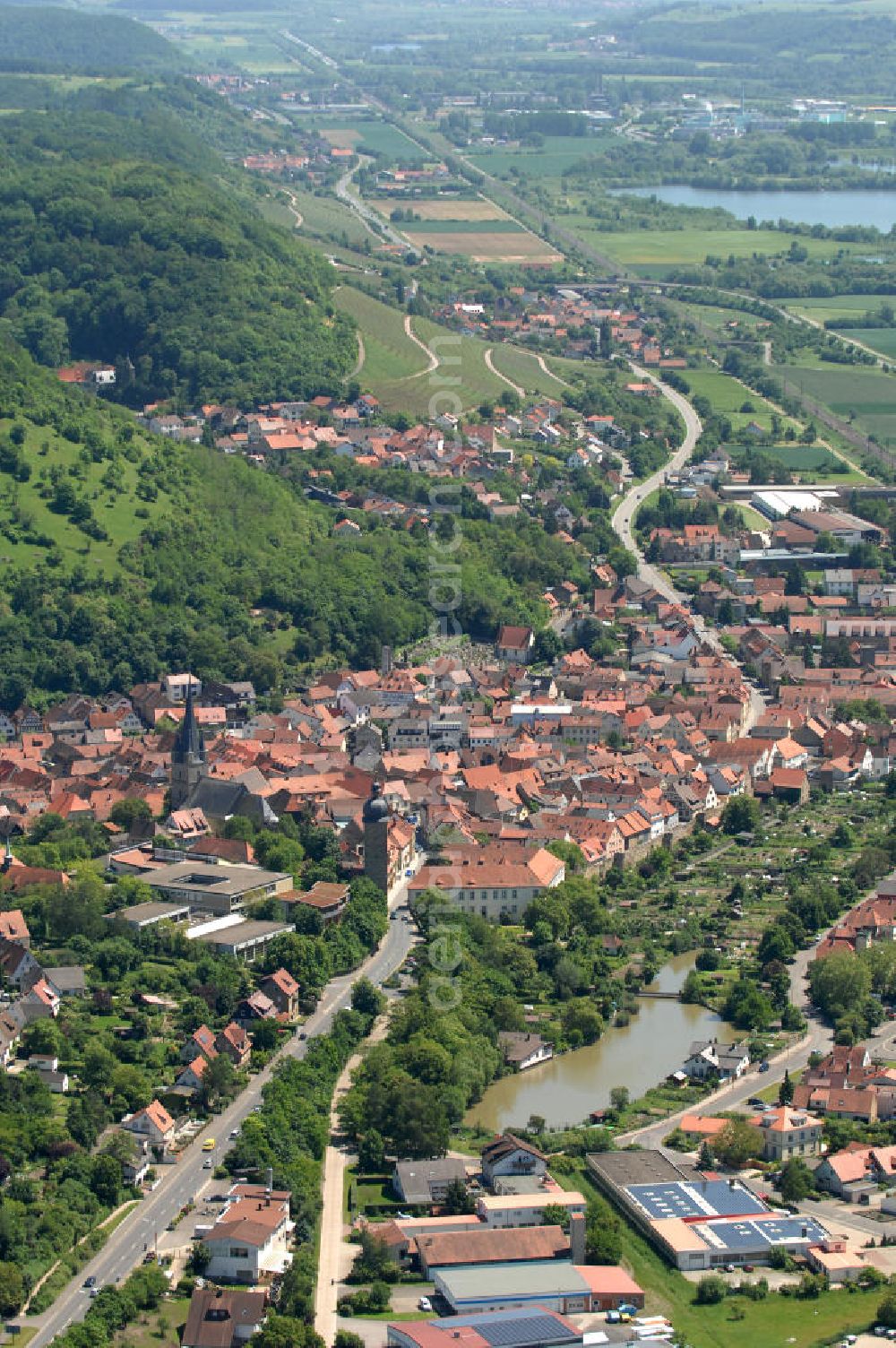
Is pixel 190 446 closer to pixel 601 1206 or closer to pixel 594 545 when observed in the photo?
pixel 594 545

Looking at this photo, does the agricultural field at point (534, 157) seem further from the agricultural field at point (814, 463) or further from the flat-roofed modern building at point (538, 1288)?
the flat-roofed modern building at point (538, 1288)

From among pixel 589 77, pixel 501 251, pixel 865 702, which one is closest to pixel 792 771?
pixel 865 702

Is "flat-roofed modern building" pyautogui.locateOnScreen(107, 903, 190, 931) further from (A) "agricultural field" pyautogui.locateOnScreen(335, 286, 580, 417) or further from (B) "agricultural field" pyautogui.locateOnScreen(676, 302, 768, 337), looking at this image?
(B) "agricultural field" pyautogui.locateOnScreen(676, 302, 768, 337)

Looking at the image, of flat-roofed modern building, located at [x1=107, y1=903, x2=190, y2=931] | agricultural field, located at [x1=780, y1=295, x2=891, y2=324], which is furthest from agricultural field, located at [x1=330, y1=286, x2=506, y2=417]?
flat-roofed modern building, located at [x1=107, y1=903, x2=190, y2=931]

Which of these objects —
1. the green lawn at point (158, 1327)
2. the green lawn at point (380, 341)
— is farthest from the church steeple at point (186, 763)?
the green lawn at point (380, 341)

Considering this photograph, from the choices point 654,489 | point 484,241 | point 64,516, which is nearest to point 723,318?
point 484,241

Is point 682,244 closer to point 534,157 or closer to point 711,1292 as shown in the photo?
point 534,157

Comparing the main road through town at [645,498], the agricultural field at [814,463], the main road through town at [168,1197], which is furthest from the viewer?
the agricultural field at [814,463]
